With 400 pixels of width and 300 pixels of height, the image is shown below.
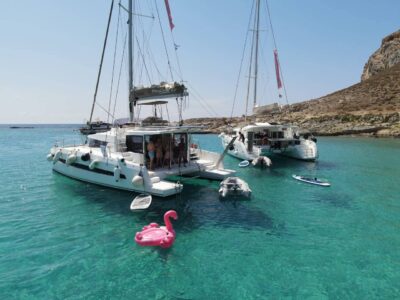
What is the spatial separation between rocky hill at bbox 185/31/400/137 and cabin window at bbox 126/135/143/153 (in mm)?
30106

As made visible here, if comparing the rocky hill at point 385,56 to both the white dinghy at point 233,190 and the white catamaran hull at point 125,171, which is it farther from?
the white dinghy at point 233,190

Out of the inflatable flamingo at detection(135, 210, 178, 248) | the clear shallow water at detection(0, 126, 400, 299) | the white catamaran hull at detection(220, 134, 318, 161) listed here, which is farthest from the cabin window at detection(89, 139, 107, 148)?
the white catamaran hull at detection(220, 134, 318, 161)

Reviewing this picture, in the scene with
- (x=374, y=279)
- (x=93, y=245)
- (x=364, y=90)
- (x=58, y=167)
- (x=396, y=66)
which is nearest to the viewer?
(x=374, y=279)

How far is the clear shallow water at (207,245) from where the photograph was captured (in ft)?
24.2

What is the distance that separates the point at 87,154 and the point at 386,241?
14.3 meters

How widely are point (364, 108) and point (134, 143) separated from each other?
214ft

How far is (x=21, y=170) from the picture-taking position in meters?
23.5

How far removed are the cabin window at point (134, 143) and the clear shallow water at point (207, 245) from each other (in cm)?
233

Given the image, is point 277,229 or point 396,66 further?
point 396,66

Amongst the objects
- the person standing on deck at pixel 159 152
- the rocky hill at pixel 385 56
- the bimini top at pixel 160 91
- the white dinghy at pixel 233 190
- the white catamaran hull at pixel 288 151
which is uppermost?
the rocky hill at pixel 385 56

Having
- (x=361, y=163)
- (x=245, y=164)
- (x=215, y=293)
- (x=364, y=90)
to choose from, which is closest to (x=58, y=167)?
(x=245, y=164)

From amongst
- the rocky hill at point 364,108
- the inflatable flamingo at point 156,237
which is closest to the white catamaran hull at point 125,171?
the inflatable flamingo at point 156,237

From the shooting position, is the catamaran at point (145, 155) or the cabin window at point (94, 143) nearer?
the catamaran at point (145, 155)

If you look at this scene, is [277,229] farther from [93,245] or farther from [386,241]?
[93,245]
